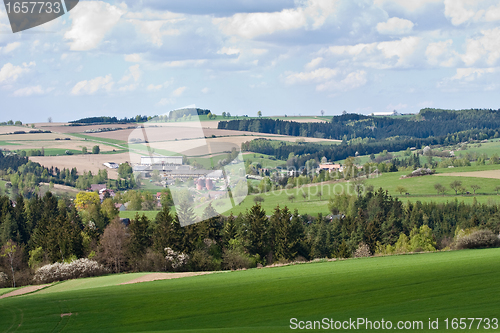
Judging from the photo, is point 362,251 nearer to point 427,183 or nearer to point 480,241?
point 480,241

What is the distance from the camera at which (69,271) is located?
47281mm

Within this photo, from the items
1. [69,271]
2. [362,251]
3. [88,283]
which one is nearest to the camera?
[88,283]

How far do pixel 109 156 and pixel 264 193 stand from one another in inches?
2227

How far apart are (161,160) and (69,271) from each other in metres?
34.8

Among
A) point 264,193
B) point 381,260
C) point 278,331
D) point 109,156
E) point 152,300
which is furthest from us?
point 109,156

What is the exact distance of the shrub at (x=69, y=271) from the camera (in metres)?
46.3

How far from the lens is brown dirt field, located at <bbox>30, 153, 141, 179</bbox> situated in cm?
14202

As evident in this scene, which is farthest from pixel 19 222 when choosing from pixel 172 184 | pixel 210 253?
pixel 172 184

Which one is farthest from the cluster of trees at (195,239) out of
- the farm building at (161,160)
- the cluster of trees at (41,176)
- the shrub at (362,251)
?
the cluster of trees at (41,176)

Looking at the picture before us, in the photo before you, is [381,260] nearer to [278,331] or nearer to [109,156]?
[278,331]

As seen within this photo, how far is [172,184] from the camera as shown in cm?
1778

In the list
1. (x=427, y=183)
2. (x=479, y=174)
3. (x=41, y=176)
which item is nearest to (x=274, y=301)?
(x=427, y=183)

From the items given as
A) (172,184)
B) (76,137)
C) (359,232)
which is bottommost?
(359,232)

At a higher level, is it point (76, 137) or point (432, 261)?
point (76, 137)
